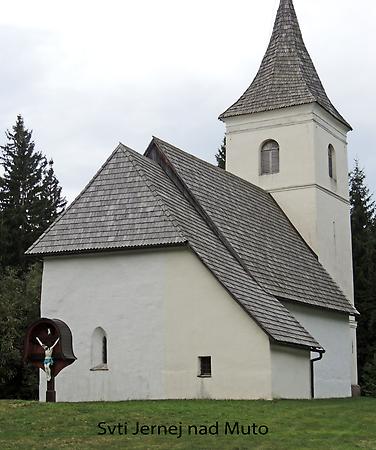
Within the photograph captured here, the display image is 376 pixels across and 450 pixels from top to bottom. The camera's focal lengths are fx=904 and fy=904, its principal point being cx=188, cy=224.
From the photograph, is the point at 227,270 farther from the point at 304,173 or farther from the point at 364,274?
the point at 364,274

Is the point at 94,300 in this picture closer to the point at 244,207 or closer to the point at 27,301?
the point at 244,207

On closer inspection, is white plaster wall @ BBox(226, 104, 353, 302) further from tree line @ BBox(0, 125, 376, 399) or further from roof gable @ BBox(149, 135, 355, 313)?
tree line @ BBox(0, 125, 376, 399)

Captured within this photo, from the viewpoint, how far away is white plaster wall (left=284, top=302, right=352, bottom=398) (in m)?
28.3

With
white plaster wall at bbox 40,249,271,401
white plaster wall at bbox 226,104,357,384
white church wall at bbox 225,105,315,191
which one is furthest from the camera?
white church wall at bbox 225,105,315,191

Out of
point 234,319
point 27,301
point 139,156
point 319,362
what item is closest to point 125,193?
point 139,156

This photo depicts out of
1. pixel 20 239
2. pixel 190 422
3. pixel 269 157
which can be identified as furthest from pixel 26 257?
pixel 190 422

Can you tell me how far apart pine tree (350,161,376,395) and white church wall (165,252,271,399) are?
18.7m

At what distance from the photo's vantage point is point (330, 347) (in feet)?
98.2

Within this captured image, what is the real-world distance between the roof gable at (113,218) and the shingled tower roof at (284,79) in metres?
11.1

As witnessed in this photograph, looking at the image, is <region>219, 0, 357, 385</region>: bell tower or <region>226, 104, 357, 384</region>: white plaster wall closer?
<region>226, 104, 357, 384</region>: white plaster wall

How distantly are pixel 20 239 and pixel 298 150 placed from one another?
73.0ft

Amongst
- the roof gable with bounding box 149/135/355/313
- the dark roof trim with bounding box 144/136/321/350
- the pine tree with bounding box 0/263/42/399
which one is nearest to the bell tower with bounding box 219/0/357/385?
the roof gable with bounding box 149/135/355/313

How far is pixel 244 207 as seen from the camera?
30.3 m

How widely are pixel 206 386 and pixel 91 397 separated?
3.24 metres
